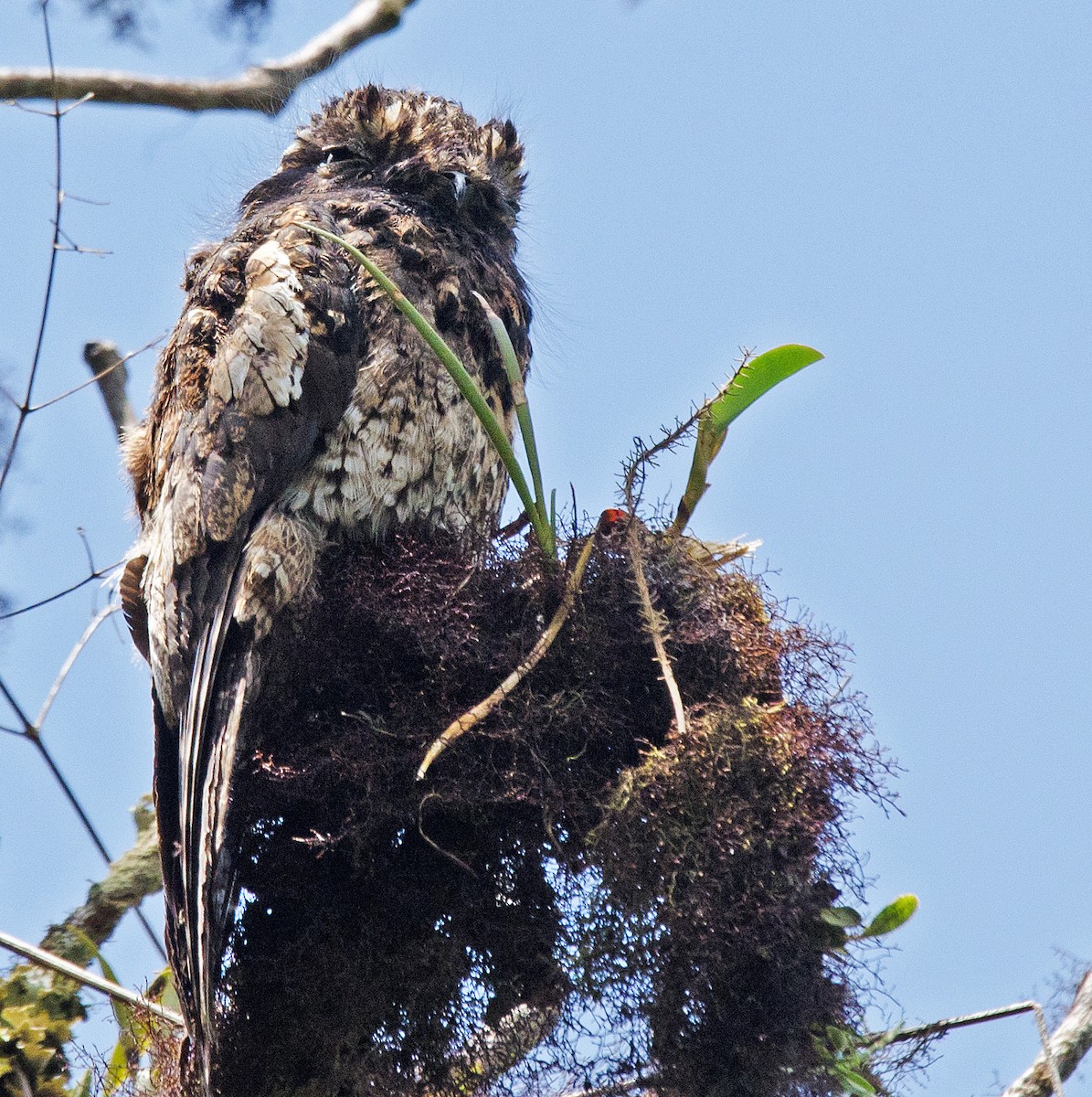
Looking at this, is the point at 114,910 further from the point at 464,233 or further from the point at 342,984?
the point at 464,233

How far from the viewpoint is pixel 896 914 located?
6.56ft

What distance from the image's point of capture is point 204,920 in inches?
77.1

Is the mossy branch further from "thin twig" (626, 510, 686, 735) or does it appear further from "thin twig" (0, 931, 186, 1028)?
"thin twig" (0, 931, 186, 1028)

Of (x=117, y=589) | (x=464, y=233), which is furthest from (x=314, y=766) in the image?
(x=464, y=233)

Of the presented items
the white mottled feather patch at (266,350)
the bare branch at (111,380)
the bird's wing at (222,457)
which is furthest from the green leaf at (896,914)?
the bare branch at (111,380)

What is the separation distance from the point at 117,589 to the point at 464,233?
1.02m

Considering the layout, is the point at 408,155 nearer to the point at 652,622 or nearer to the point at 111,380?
the point at 111,380

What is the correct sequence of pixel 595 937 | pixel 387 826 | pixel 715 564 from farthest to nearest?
pixel 715 564 → pixel 387 826 → pixel 595 937

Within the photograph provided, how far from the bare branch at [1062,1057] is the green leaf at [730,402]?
0.99 meters

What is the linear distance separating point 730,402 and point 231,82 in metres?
1.76

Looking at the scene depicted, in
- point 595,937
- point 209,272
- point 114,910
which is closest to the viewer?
point 595,937

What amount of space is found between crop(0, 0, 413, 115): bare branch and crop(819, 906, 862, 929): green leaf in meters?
2.37

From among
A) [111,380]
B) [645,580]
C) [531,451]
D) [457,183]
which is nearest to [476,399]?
[531,451]

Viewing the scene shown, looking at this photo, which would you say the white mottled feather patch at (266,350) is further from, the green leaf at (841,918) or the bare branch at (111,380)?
the green leaf at (841,918)
